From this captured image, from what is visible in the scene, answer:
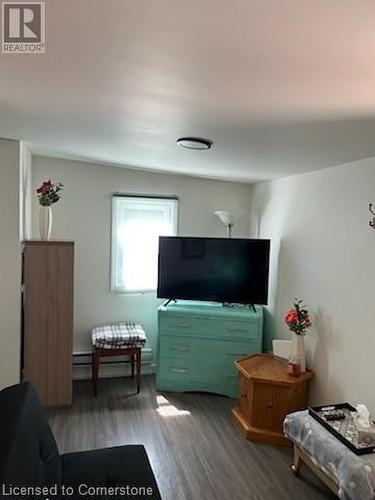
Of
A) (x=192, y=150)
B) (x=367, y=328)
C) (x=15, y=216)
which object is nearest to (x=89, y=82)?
(x=192, y=150)

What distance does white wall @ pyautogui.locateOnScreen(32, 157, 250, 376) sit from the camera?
3969mm

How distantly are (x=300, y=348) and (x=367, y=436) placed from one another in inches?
39.4

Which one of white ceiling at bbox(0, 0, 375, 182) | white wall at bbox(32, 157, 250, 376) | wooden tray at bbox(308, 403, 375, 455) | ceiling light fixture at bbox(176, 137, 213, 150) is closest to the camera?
white ceiling at bbox(0, 0, 375, 182)

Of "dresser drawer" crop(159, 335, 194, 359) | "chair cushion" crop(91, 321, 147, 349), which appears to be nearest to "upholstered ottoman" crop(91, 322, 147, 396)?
"chair cushion" crop(91, 321, 147, 349)

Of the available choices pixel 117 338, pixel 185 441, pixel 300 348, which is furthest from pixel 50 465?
pixel 300 348

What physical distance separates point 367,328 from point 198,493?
1543 mm

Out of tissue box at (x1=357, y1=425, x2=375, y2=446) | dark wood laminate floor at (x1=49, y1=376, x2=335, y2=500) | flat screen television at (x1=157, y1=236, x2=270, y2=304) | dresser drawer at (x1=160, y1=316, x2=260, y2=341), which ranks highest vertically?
flat screen television at (x1=157, y1=236, x2=270, y2=304)

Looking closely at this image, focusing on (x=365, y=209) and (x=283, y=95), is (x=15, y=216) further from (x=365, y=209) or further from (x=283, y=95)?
(x=365, y=209)

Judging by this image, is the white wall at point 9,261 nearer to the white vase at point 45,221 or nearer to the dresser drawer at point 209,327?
the white vase at point 45,221

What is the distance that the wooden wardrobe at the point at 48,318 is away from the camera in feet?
10.8

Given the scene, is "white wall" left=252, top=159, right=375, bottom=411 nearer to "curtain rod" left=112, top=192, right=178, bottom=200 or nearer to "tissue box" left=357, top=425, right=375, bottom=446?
"tissue box" left=357, top=425, right=375, bottom=446

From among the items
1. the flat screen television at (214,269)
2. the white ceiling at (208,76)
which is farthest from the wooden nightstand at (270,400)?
the white ceiling at (208,76)

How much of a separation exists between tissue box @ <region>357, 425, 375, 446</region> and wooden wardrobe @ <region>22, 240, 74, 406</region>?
242 centimetres

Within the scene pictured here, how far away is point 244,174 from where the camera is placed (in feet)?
12.5
